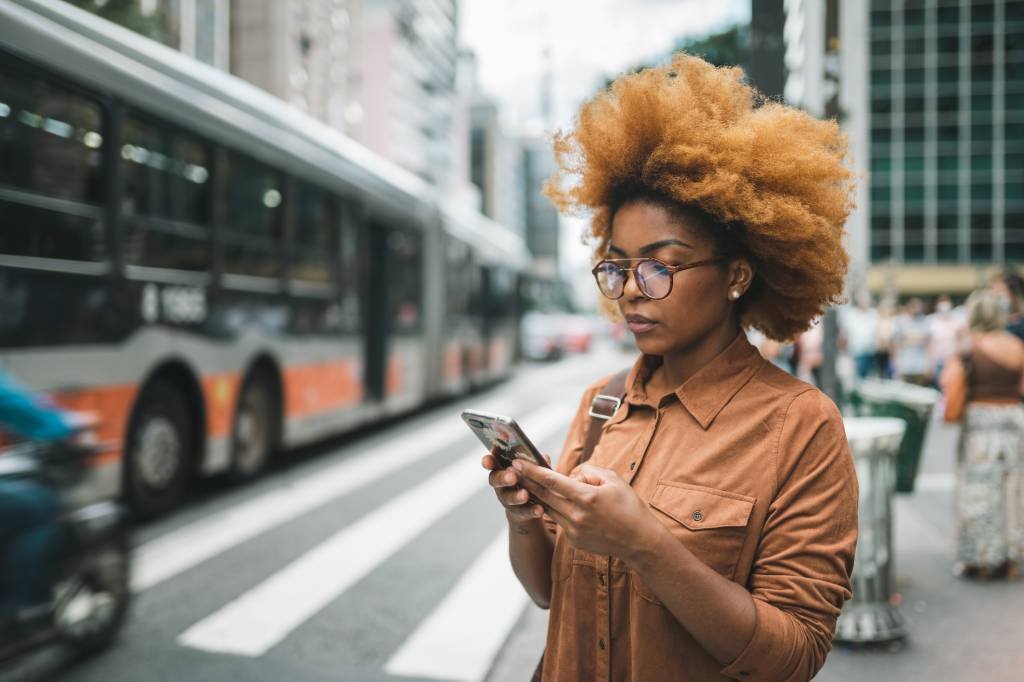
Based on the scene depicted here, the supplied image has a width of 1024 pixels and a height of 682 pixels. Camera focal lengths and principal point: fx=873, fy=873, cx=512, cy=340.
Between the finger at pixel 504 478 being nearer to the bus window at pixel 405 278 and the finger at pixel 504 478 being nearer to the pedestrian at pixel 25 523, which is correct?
the pedestrian at pixel 25 523

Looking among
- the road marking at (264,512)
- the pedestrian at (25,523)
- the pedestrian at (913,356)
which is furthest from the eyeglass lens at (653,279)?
the pedestrian at (913,356)

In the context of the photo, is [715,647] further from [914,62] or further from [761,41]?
[914,62]

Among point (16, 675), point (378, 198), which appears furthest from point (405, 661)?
point (378, 198)

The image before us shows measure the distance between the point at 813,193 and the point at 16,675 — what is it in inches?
155

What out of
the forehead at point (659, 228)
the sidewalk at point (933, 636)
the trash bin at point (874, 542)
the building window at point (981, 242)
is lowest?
the sidewalk at point (933, 636)

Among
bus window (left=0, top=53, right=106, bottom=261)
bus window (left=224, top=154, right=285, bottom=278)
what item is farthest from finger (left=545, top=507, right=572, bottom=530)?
bus window (left=224, top=154, right=285, bottom=278)

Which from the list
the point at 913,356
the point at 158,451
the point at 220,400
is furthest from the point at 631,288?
the point at 913,356

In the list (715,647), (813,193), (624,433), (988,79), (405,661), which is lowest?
(405,661)

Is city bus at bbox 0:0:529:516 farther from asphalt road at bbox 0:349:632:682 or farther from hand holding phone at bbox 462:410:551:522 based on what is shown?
hand holding phone at bbox 462:410:551:522

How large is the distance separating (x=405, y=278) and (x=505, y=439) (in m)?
11.4

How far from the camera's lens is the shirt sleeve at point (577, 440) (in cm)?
191

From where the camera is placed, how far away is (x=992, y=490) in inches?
221

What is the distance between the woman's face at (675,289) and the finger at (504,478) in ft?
1.20

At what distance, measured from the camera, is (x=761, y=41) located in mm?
4109
